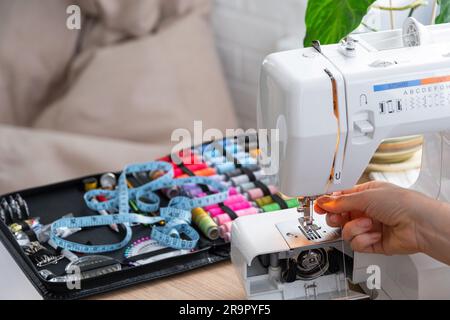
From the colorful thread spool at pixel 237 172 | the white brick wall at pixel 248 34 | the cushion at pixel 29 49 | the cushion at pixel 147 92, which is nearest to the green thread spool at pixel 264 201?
the colorful thread spool at pixel 237 172

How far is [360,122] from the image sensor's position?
1.20m

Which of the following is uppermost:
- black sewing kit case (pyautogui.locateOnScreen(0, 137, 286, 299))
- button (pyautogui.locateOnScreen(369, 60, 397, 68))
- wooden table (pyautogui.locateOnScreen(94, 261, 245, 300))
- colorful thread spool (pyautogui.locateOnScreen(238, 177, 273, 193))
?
button (pyautogui.locateOnScreen(369, 60, 397, 68))

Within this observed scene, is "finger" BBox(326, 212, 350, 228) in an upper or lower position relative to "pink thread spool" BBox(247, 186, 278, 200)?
upper

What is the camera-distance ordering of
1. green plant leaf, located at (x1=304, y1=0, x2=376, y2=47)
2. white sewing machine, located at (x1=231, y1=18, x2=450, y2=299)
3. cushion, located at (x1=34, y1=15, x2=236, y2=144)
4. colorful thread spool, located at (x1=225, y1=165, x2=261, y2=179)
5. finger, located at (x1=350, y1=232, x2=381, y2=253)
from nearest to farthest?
white sewing machine, located at (x1=231, y1=18, x2=450, y2=299) → finger, located at (x1=350, y1=232, x2=381, y2=253) → green plant leaf, located at (x1=304, y1=0, x2=376, y2=47) → colorful thread spool, located at (x1=225, y1=165, x2=261, y2=179) → cushion, located at (x1=34, y1=15, x2=236, y2=144)

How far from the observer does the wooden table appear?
146cm

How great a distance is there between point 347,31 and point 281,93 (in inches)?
14.3

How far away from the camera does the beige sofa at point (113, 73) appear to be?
2125 millimetres

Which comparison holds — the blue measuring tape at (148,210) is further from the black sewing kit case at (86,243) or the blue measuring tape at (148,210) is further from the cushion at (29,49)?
the cushion at (29,49)

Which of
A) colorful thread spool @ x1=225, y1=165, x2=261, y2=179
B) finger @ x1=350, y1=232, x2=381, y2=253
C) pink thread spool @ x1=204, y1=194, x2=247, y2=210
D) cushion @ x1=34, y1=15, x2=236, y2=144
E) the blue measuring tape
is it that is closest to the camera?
finger @ x1=350, y1=232, x2=381, y2=253

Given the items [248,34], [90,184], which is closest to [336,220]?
[90,184]

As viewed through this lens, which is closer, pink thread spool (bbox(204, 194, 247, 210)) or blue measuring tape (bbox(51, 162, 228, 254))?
blue measuring tape (bbox(51, 162, 228, 254))

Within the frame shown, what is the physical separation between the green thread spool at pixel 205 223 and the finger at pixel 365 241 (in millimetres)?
343

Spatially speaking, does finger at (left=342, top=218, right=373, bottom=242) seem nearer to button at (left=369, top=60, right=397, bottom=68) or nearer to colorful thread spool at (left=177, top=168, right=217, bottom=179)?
button at (left=369, top=60, right=397, bottom=68)

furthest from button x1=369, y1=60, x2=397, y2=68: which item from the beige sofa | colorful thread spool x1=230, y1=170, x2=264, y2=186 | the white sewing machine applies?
the beige sofa
